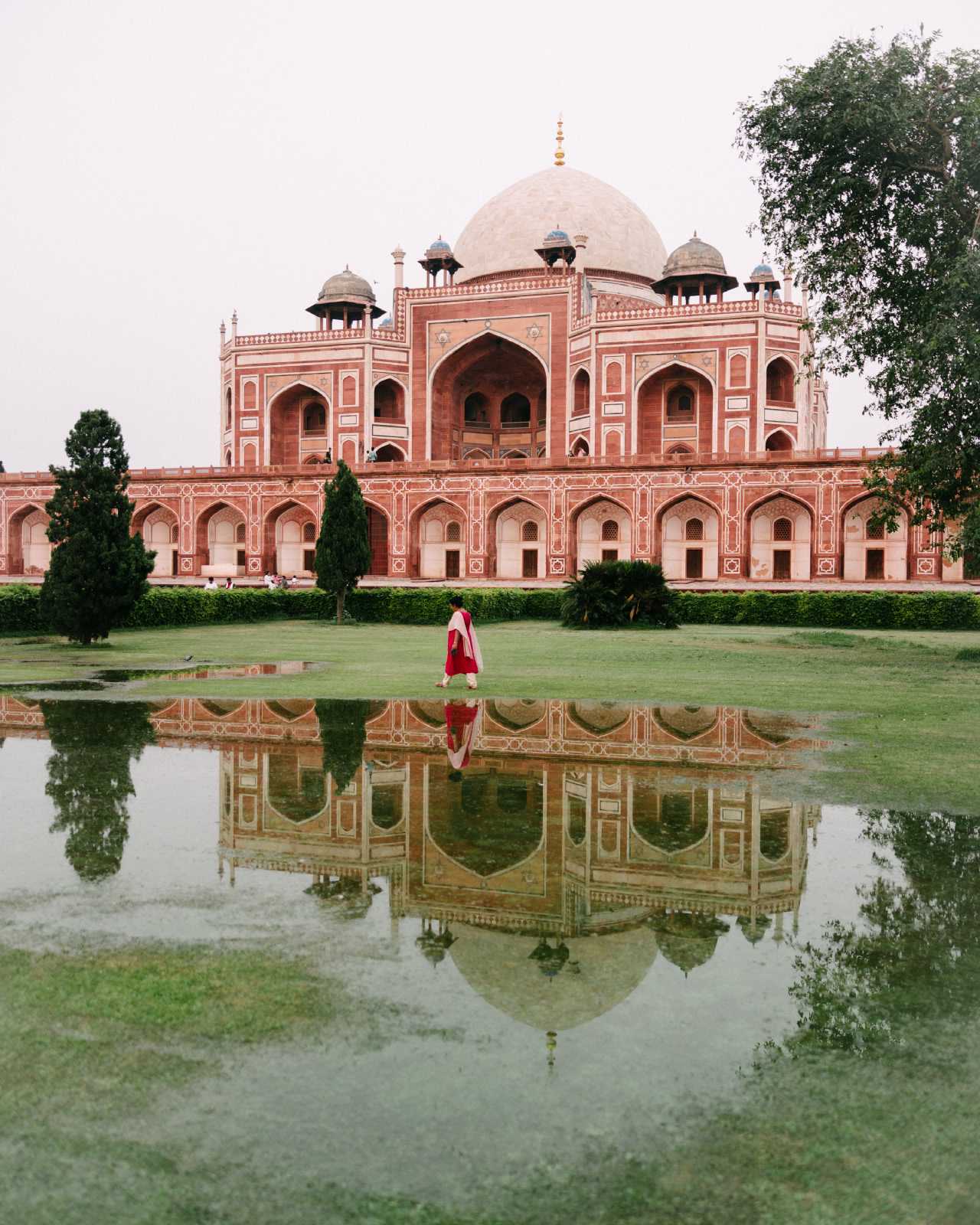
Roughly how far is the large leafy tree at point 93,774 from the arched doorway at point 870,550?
25899mm

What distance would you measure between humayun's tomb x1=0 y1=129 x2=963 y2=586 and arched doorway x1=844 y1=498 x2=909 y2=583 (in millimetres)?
57

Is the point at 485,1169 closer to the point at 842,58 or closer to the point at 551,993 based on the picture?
the point at 551,993

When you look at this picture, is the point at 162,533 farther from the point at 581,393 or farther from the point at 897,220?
the point at 897,220

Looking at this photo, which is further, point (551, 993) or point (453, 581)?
point (453, 581)

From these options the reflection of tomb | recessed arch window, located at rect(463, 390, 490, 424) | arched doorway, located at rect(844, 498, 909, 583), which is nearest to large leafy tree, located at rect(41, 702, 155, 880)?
the reflection of tomb

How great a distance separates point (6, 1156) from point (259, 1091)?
0.51m

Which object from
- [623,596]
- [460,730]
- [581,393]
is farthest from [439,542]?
[460,730]

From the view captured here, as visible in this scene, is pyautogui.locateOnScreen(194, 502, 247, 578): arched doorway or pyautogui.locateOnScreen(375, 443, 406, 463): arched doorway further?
pyautogui.locateOnScreen(375, 443, 406, 463): arched doorway

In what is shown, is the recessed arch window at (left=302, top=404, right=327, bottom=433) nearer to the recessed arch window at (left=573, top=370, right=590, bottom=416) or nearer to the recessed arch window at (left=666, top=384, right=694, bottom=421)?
the recessed arch window at (left=573, top=370, right=590, bottom=416)

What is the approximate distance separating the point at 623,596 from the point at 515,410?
23.6m

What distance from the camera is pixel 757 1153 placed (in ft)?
6.90

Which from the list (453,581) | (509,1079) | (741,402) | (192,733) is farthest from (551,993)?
(741,402)

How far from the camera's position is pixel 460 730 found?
7355 millimetres

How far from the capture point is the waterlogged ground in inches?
79.2
